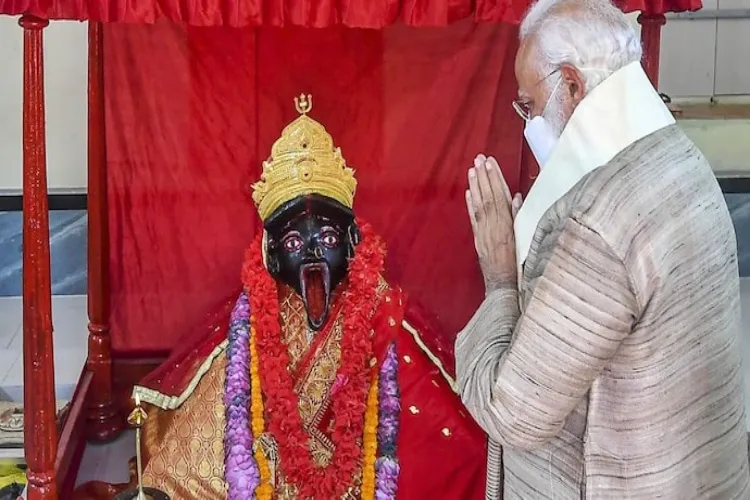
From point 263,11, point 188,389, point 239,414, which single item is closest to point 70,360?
point 188,389

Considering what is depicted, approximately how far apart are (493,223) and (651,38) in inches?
46.7

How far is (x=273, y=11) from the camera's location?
225cm

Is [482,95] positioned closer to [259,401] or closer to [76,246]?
[259,401]

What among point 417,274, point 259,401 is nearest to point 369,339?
point 259,401

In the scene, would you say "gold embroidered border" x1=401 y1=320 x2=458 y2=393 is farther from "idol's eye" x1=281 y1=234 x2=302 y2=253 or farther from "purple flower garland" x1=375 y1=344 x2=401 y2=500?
"idol's eye" x1=281 y1=234 x2=302 y2=253

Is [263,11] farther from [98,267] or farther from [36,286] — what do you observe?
[98,267]

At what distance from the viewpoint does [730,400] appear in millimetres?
1733

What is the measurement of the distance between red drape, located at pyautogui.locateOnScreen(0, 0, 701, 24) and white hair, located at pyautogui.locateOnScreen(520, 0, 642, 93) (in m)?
0.60

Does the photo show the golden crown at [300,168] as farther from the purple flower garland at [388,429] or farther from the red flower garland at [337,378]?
the purple flower garland at [388,429]

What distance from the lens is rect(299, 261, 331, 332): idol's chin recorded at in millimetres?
2787

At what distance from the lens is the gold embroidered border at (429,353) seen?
2922 millimetres

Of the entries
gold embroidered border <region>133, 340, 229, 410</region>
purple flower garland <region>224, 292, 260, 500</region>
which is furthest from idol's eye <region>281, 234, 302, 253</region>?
gold embroidered border <region>133, 340, 229, 410</region>

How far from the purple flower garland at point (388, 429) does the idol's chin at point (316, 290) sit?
0.22m

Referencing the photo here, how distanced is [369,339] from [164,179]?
1.05 metres
